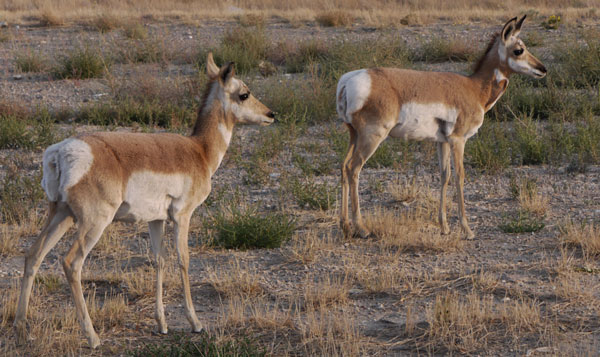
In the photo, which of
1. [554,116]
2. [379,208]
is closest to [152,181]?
[379,208]

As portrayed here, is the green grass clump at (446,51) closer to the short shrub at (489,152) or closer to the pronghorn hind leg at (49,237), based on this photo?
the short shrub at (489,152)

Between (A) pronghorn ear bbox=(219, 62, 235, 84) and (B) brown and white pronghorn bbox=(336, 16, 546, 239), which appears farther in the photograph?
(B) brown and white pronghorn bbox=(336, 16, 546, 239)

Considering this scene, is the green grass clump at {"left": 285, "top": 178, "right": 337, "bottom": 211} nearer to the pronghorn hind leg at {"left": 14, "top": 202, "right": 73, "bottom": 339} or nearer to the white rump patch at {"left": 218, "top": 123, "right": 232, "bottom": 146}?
the white rump patch at {"left": 218, "top": 123, "right": 232, "bottom": 146}

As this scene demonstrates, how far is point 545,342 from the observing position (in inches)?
226

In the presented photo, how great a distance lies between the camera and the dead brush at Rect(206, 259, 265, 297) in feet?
22.4

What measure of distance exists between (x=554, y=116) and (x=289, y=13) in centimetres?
1476

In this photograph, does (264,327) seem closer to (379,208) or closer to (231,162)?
(379,208)

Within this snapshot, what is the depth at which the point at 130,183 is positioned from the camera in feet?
18.4

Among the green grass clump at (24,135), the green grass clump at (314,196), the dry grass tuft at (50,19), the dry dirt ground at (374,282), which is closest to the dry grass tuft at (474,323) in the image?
the dry dirt ground at (374,282)

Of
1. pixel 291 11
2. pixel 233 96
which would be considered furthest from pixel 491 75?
pixel 291 11

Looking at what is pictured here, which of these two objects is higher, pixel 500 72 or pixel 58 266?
pixel 500 72

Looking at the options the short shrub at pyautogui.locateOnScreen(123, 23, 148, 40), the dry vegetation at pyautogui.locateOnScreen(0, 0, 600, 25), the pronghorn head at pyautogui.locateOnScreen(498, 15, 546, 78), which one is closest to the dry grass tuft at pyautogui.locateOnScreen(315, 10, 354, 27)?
the dry vegetation at pyautogui.locateOnScreen(0, 0, 600, 25)

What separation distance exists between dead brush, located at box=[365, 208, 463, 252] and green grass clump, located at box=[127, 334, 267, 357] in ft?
9.46

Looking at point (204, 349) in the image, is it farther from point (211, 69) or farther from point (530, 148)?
point (530, 148)
